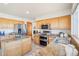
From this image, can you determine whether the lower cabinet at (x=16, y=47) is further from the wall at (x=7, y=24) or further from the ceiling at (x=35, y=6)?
the wall at (x=7, y=24)

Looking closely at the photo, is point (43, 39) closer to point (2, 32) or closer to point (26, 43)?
point (26, 43)

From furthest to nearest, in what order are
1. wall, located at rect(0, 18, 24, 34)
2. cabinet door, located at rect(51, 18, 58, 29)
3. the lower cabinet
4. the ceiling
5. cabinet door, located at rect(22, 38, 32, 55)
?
wall, located at rect(0, 18, 24, 34), cabinet door, located at rect(51, 18, 58, 29), cabinet door, located at rect(22, 38, 32, 55), the ceiling, the lower cabinet

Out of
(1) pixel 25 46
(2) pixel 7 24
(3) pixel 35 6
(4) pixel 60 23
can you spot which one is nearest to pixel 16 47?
(1) pixel 25 46

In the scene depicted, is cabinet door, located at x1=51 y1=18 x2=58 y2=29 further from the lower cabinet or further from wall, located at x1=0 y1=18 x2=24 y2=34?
wall, located at x1=0 y1=18 x2=24 y2=34

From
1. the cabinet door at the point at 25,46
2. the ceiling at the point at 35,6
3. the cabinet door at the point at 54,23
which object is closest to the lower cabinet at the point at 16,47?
the cabinet door at the point at 25,46

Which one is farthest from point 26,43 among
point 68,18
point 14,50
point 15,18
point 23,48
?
point 15,18

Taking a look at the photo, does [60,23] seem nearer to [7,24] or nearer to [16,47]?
[16,47]

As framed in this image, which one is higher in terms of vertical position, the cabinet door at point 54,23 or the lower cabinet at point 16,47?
the cabinet door at point 54,23

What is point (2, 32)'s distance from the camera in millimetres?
4820

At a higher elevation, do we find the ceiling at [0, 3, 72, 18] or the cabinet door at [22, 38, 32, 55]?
the ceiling at [0, 3, 72, 18]

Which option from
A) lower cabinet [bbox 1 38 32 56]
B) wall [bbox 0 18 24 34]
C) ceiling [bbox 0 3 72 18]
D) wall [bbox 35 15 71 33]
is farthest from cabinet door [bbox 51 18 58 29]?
wall [bbox 0 18 24 34]

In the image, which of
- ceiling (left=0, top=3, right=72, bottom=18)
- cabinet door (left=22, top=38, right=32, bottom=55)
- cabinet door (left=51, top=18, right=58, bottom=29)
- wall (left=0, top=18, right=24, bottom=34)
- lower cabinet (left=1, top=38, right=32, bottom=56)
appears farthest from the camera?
wall (left=0, top=18, right=24, bottom=34)

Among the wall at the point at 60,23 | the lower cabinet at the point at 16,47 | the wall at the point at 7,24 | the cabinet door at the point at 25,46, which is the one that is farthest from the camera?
the wall at the point at 7,24

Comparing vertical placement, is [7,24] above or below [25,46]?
above
